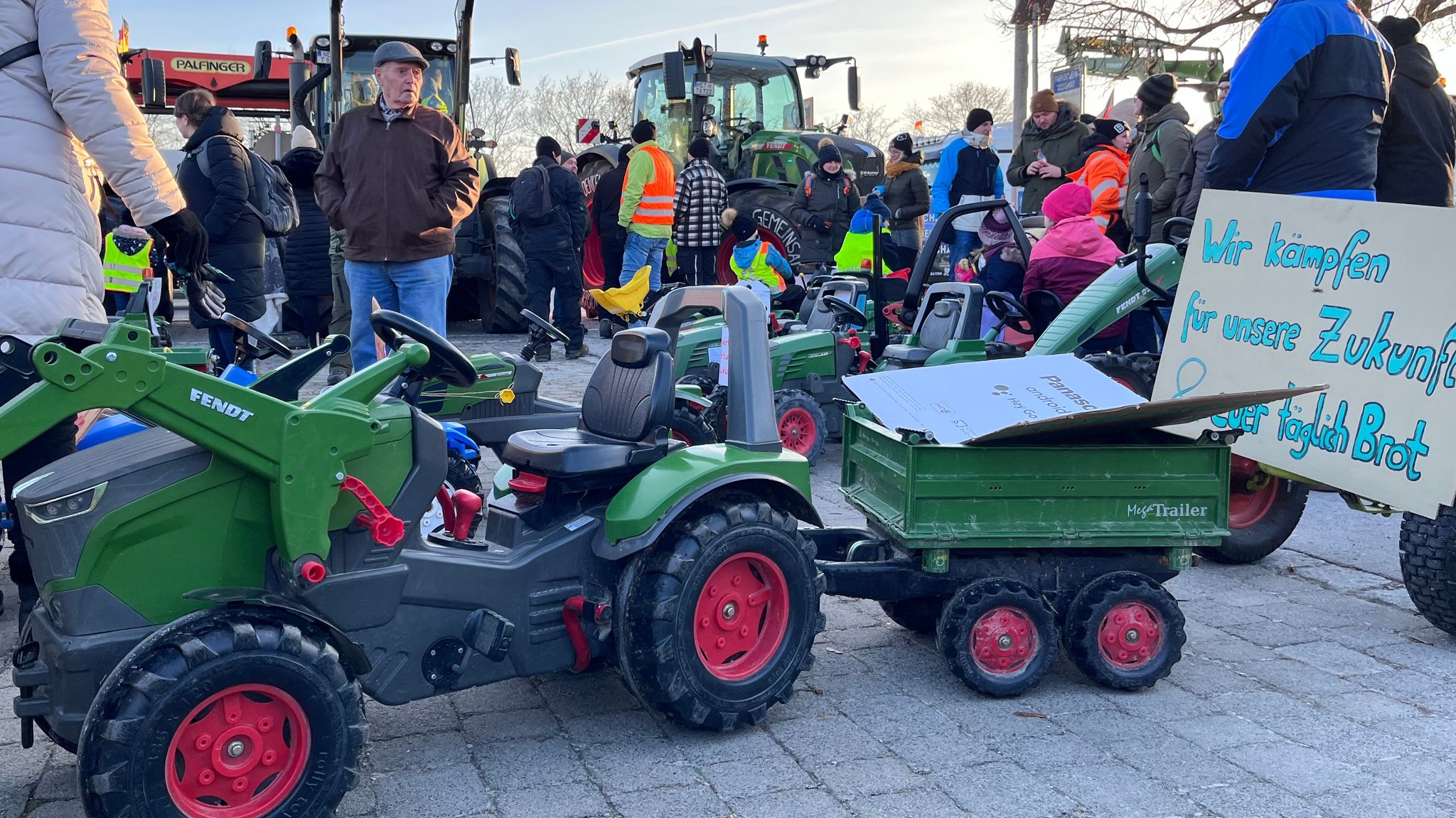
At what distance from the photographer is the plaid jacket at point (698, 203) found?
12430mm

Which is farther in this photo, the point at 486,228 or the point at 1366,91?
the point at 486,228

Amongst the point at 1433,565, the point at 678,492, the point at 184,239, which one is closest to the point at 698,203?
the point at 184,239

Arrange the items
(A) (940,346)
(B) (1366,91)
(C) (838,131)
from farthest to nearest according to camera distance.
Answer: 1. (C) (838,131)
2. (A) (940,346)
3. (B) (1366,91)

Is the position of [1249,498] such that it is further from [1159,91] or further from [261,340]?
[1159,91]

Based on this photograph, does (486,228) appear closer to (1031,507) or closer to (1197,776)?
(1031,507)

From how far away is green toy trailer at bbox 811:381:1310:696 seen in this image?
11.5 feet

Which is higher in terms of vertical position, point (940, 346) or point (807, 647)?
point (940, 346)

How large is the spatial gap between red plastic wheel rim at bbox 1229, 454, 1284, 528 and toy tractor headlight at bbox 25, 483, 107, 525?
413 centimetres

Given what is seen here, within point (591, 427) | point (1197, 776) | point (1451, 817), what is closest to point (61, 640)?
point (591, 427)

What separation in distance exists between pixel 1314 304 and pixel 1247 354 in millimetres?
311

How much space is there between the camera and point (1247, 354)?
452 cm

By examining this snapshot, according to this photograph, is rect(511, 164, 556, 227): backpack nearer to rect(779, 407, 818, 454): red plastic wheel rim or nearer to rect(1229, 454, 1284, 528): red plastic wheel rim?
rect(779, 407, 818, 454): red plastic wheel rim

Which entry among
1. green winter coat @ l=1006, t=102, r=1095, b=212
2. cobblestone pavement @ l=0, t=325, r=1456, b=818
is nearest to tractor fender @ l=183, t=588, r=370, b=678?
cobblestone pavement @ l=0, t=325, r=1456, b=818

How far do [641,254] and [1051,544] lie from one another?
8.80m
